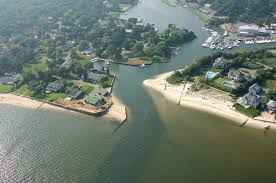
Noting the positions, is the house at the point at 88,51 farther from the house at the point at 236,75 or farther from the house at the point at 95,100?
the house at the point at 236,75

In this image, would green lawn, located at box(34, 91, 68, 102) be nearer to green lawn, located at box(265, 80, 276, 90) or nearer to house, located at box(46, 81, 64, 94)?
house, located at box(46, 81, 64, 94)

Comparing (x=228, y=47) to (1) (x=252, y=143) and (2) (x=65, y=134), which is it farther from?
(2) (x=65, y=134)

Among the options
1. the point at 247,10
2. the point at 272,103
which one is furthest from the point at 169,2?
the point at 272,103

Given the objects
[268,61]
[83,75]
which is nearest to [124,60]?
[83,75]

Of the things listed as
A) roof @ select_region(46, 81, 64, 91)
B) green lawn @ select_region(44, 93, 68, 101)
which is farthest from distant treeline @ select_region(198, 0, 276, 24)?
green lawn @ select_region(44, 93, 68, 101)

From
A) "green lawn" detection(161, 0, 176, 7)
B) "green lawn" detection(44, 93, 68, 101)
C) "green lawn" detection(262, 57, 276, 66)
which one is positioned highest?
"green lawn" detection(161, 0, 176, 7)

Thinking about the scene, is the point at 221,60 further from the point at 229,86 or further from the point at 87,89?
the point at 87,89
